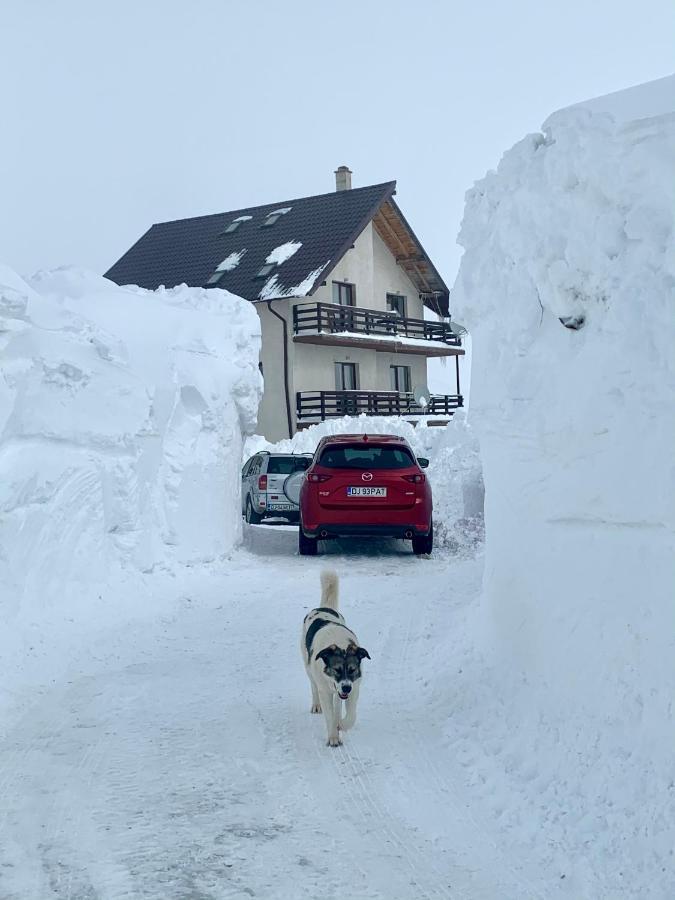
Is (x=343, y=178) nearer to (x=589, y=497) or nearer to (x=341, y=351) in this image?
(x=341, y=351)

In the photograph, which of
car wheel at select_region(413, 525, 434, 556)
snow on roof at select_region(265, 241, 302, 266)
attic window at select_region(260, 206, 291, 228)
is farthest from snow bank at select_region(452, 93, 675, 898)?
attic window at select_region(260, 206, 291, 228)

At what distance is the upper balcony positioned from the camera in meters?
33.8

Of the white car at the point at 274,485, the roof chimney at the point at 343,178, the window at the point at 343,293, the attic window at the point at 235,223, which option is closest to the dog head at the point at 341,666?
the white car at the point at 274,485

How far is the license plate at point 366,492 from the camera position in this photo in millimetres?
13492

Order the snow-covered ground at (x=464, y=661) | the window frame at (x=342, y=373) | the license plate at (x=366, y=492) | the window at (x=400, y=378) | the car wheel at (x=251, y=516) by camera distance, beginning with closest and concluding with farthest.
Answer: the snow-covered ground at (x=464, y=661) < the license plate at (x=366, y=492) < the car wheel at (x=251, y=516) < the window frame at (x=342, y=373) < the window at (x=400, y=378)

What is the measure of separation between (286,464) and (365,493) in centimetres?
569

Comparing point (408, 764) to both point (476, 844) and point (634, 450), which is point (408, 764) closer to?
point (476, 844)

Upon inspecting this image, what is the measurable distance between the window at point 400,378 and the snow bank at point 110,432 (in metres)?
23.7

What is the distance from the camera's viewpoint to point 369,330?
36531 millimetres

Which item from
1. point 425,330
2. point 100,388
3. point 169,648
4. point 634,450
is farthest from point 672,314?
point 425,330

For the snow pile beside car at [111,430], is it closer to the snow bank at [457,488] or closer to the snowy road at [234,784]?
the snowy road at [234,784]

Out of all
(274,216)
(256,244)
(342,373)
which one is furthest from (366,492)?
(274,216)

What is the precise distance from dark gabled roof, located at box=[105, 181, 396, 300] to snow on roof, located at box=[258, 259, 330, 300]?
0.03 meters

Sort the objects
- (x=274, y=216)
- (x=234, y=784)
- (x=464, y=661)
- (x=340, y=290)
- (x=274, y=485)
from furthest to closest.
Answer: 1. (x=274, y=216)
2. (x=340, y=290)
3. (x=274, y=485)
4. (x=464, y=661)
5. (x=234, y=784)
